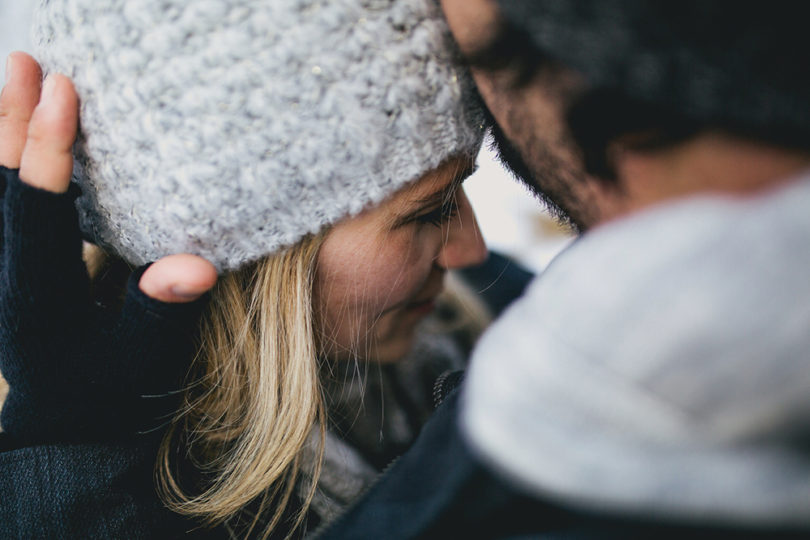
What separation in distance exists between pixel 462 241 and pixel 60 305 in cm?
58

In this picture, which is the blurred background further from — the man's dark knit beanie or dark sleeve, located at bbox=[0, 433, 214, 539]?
the man's dark knit beanie

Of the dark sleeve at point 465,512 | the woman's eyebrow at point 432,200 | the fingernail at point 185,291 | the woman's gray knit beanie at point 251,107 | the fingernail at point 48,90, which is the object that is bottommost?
the dark sleeve at point 465,512

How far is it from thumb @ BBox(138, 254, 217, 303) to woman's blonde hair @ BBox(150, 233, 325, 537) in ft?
0.33

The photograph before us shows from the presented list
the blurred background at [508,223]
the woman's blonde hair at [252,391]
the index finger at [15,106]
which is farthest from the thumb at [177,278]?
the blurred background at [508,223]

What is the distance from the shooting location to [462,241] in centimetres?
87

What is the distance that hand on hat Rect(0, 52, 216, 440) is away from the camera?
60 cm

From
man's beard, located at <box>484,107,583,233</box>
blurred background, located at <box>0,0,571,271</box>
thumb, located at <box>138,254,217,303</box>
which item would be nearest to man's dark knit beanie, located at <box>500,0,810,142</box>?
man's beard, located at <box>484,107,583,233</box>

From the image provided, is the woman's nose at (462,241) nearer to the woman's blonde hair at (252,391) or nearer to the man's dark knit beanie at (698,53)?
the woman's blonde hair at (252,391)

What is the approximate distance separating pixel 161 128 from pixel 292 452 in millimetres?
466

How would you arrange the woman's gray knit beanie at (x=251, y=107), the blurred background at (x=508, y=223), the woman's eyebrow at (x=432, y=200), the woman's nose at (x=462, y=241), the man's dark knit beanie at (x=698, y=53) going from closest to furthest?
1. the man's dark knit beanie at (x=698, y=53)
2. the woman's gray knit beanie at (x=251, y=107)
3. the woman's eyebrow at (x=432, y=200)
4. the woman's nose at (x=462, y=241)
5. the blurred background at (x=508, y=223)

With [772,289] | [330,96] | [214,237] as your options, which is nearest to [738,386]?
[772,289]

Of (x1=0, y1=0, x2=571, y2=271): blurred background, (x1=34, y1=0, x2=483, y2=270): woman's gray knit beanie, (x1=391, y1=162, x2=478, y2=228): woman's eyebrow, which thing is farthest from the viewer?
(x1=0, y1=0, x2=571, y2=271): blurred background

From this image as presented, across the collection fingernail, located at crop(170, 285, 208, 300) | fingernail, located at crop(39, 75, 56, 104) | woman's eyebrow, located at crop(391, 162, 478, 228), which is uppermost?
fingernail, located at crop(39, 75, 56, 104)

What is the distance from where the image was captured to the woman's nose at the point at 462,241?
839 millimetres
